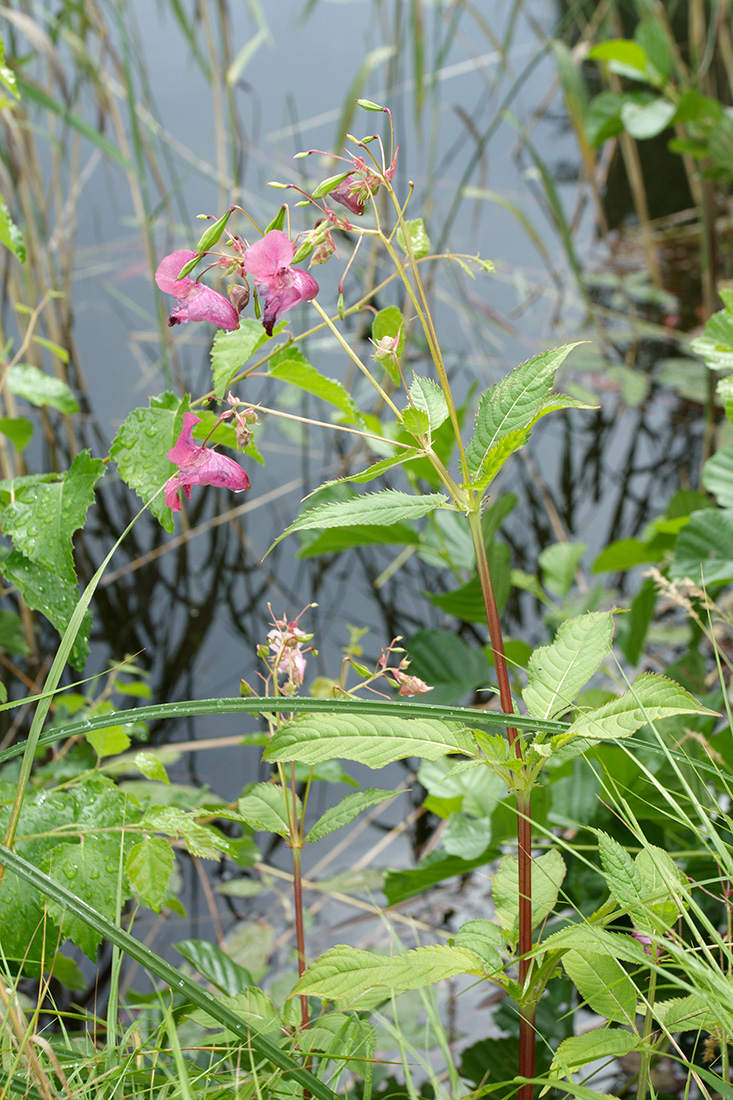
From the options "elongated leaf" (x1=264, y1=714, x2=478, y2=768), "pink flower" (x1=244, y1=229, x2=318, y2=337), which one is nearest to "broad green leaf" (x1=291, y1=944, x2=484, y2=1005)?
"elongated leaf" (x1=264, y1=714, x2=478, y2=768)

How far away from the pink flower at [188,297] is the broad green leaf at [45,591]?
0.25m

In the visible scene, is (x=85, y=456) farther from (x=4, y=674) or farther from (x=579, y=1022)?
(x=4, y=674)

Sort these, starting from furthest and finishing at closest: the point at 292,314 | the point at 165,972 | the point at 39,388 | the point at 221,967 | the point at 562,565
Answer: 1. the point at 292,314
2. the point at 562,565
3. the point at 39,388
4. the point at 221,967
5. the point at 165,972

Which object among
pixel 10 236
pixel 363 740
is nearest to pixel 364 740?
pixel 363 740

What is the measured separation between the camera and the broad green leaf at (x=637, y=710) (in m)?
0.49

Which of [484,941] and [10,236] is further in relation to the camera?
[10,236]

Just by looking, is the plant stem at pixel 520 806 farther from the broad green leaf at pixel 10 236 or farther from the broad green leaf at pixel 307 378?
the broad green leaf at pixel 10 236

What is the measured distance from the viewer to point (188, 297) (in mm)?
576

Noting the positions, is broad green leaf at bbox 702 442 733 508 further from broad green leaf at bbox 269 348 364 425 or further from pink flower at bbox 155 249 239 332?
pink flower at bbox 155 249 239 332

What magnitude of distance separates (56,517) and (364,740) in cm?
32

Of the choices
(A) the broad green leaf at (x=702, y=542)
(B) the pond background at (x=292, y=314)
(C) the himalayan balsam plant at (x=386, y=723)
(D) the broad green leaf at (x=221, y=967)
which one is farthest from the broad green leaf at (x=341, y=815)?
(B) the pond background at (x=292, y=314)

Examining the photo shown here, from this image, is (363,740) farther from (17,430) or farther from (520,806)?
(17,430)

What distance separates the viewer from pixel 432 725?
1.70 ft

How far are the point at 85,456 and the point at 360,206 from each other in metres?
0.28
